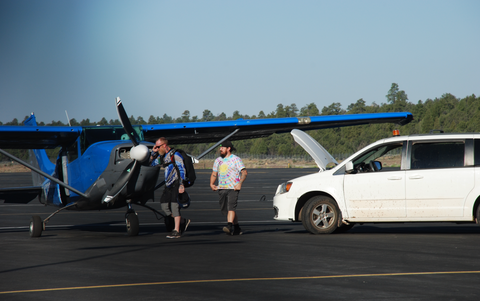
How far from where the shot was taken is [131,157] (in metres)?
9.97

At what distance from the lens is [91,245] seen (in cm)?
922

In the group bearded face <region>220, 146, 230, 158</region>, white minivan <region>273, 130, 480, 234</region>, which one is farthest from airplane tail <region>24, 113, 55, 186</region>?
white minivan <region>273, 130, 480, 234</region>

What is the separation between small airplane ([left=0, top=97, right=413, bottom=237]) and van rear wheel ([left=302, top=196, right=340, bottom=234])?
110 inches

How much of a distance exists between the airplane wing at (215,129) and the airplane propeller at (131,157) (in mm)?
2337

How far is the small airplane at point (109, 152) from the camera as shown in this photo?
1044 cm

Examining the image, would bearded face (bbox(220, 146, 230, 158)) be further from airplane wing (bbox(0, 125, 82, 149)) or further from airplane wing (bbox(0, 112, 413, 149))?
airplane wing (bbox(0, 125, 82, 149))

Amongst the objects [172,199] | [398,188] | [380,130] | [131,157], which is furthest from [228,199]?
[380,130]

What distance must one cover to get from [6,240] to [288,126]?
802cm

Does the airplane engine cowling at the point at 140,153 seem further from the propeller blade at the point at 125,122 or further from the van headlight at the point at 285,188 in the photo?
the van headlight at the point at 285,188

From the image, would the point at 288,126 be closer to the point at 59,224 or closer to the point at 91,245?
the point at 59,224

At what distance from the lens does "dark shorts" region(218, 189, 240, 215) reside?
1040 cm

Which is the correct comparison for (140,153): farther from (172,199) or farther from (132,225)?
(132,225)

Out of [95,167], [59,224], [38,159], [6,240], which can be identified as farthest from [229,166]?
[38,159]

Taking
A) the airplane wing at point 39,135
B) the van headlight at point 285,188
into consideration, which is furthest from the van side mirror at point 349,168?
the airplane wing at point 39,135
